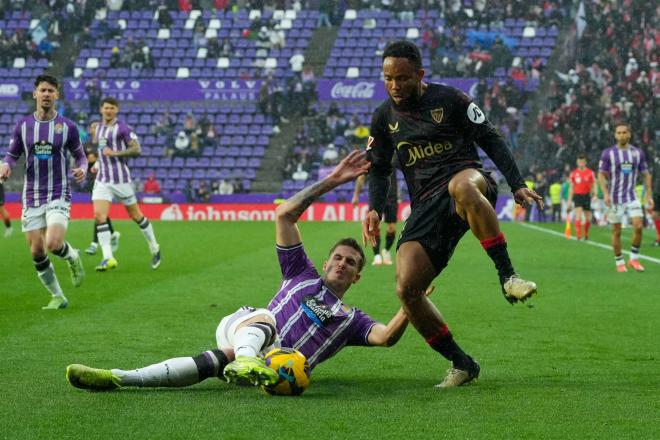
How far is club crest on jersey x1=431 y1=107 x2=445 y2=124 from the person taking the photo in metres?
6.35

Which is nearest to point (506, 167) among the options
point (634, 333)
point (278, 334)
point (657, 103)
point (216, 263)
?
point (278, 334)

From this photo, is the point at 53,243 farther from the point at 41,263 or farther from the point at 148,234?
the point at 148,234

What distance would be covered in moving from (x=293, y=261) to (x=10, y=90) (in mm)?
37992

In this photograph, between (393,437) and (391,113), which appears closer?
(393,437)

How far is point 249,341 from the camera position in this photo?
5.95m

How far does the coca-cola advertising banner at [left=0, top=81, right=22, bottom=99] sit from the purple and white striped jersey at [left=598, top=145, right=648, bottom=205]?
100ft

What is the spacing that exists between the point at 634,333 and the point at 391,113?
3.82m

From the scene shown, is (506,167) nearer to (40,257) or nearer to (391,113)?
(391,113)

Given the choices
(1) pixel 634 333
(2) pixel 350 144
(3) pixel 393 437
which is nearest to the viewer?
(3) pixel 393 437

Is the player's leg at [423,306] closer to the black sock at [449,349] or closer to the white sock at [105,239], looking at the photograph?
the black sock at [449,349]

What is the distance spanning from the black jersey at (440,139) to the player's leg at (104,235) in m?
9.80

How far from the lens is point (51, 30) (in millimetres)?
45344

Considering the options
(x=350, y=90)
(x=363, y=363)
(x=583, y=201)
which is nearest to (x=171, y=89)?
(x=350, y=90)

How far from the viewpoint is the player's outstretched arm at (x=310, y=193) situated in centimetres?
630
